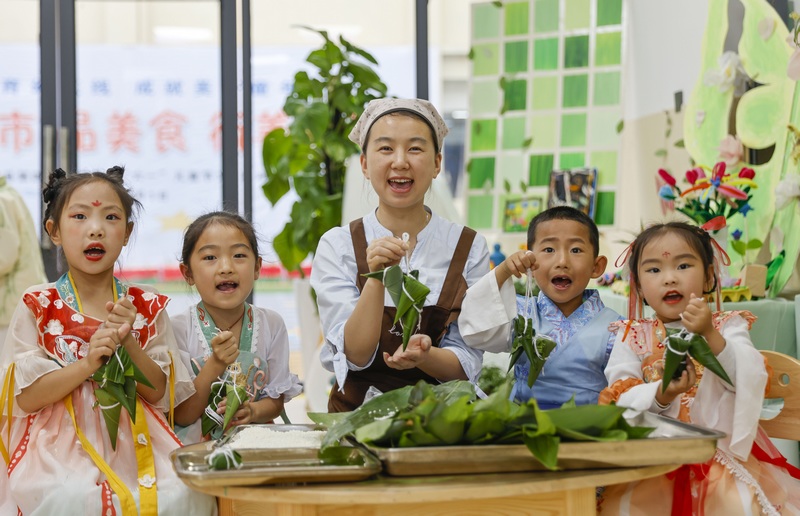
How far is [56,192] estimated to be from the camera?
2.24 metres

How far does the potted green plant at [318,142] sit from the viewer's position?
541 cm

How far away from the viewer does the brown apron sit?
2.31 metres

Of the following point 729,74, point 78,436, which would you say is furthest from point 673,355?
point 729,74

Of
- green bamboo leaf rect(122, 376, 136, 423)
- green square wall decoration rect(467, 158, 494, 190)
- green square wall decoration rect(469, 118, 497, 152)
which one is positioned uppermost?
green square wall decoration rect(469, 118, 497, 152)

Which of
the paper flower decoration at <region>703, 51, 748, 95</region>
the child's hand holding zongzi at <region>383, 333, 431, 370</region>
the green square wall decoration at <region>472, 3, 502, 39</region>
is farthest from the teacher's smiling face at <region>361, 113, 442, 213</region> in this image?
the green square wall decoration at <region>472, 3, 502, 39</region>

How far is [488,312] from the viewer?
2.17 m

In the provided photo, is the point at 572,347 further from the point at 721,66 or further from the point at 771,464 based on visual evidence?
the point at 721,66

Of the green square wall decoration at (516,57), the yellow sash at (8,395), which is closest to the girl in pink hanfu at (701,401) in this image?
the yellow sash at (8,395)

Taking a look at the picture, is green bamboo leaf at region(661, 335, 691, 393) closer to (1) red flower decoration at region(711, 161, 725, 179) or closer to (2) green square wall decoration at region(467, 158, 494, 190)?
(1) red flower decoration at region(711, 161, 725, 179)

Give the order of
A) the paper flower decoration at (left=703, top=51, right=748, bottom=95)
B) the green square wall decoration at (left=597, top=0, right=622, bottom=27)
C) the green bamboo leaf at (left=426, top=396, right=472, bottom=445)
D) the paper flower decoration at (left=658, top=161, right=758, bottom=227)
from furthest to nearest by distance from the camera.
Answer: the green square wall decoration at (left=597, top=0, right=622, bottom=27)
the paper flower decoration at (left=703, top=51, right=748, bottom=95)
the paper flower decoration at (left=658, top=161, right=758, bottom=227)
the green bamboo leaf at (left=426, top=396, right=472, bottom=445)

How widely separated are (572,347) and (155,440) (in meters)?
1.06

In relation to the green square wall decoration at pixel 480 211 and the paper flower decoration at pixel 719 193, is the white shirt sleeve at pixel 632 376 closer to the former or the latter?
the paper flower decoration at pixel 719 193

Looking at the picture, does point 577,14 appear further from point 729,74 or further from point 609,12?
point 729,74

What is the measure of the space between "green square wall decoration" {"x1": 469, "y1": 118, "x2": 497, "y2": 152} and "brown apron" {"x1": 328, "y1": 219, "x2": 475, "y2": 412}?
2.73 meters
